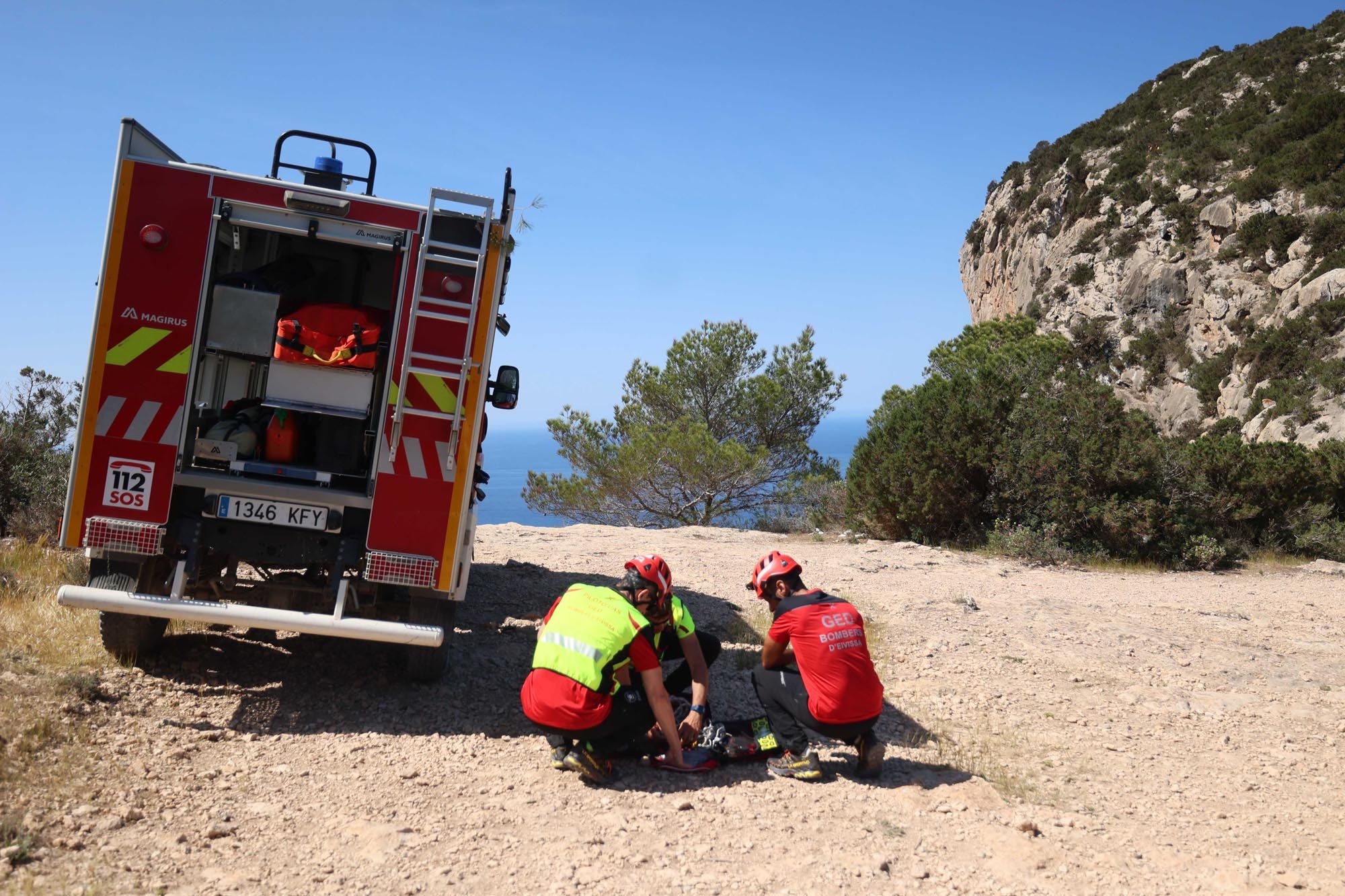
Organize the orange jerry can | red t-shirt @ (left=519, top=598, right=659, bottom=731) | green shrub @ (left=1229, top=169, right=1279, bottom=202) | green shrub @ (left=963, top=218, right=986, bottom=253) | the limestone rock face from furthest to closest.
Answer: green shrub @ (left=963, top=218, right=986, bottom=253) < green shrub @ (left=1229, top=169, right=1279, bottom=202) < the limestone rock face < the orange jerry can < red t-shirt @ (left=519, top=598, right=659, bottom=731)

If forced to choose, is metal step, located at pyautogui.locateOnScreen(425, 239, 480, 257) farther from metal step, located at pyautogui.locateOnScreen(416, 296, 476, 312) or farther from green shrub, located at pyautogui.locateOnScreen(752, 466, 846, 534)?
green shrub, located at pyautogui.locateOnScreen(752, 466, 846, 534)

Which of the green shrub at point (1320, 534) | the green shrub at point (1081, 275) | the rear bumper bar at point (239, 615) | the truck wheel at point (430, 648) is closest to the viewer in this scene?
the rear bumper bar at point (239, 615)

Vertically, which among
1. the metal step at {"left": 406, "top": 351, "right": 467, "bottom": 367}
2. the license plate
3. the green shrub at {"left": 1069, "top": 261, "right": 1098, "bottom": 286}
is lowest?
the license plate

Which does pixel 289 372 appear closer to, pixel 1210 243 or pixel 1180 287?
pixel 1180 287

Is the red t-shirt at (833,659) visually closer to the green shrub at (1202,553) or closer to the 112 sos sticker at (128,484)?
the 112 sos sticker at (128,484)

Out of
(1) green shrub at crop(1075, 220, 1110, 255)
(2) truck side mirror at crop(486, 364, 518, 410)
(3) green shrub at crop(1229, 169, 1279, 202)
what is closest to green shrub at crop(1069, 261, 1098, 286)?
(1) green shrub at crop(1075, 220, 1110, 255)

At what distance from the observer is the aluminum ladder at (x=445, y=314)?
5.39m

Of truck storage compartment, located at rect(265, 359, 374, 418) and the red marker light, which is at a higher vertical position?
the red marker light

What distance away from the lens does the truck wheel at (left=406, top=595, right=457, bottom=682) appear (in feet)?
18.5

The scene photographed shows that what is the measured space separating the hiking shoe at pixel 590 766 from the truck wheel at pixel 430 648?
4.27 feet

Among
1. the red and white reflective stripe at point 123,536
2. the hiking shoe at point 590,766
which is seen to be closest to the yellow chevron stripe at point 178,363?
the red and white reflective stripe at point 123,536

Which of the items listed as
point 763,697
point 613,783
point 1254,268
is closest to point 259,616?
point 613,783

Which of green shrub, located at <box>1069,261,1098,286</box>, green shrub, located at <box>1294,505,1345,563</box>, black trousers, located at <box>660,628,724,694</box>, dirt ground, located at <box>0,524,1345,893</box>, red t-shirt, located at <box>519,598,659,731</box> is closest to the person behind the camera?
dirt ground, located at <box>0,524,1345,893</box>

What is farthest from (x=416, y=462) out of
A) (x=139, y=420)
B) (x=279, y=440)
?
(x=139, y=420)
